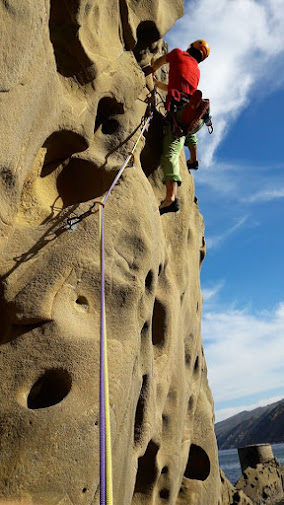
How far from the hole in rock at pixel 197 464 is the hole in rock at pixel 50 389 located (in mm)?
3967

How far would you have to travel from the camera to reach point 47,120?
3.88 metres

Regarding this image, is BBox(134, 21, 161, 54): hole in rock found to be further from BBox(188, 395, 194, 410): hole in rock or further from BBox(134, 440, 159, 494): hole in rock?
BBox(134, 440, 159, 494): hole in rock

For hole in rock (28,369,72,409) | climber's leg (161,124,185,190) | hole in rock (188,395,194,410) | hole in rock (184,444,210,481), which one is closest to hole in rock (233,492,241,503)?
hole in rock (184,444,210,481)

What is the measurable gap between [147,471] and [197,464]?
2175mm

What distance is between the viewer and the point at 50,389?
3281mm

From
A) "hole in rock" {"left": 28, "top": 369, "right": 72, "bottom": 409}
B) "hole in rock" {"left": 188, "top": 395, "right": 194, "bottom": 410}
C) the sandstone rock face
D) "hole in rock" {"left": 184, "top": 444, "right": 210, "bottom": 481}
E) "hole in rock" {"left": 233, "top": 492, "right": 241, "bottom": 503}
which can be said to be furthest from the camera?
"hole in rock" {"left": 233, "top": 492, "right": 241, "bottom": 503}

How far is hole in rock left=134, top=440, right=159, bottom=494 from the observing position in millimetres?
4582

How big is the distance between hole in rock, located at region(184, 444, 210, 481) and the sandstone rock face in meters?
0.47

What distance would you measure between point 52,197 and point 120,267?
1119mm

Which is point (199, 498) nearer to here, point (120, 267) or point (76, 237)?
point (120, 267)

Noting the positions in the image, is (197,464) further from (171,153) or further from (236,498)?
(171,153)

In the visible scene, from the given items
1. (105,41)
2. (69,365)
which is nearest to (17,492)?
(69,365)

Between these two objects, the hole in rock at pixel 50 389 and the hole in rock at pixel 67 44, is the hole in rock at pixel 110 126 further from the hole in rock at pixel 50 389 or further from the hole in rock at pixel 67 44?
the hole in rock at pixel 50 389

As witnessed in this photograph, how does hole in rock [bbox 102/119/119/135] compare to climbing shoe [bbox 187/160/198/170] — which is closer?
hole in rock [bbox 102/119/119/135]
